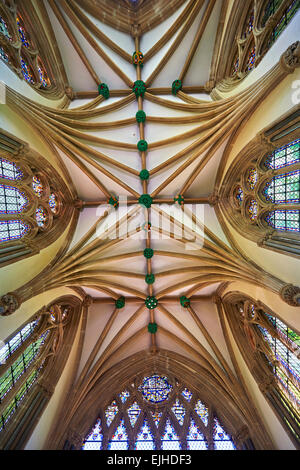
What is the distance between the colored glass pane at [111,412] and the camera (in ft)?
31.6

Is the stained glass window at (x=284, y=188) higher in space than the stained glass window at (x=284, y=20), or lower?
lower

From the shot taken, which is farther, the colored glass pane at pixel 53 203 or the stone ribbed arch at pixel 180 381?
the colored glass pane at pixel 53 203

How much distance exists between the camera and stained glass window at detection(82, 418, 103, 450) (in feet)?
29.2

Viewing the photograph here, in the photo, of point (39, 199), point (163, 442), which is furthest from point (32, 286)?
point (163, 442)

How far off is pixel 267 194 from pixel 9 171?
334 inches

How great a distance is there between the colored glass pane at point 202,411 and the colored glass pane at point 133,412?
224cm

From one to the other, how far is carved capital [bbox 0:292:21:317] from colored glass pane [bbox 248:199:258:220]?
812 centimetres

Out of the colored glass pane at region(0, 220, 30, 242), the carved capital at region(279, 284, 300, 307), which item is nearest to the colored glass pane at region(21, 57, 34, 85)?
the colored glass pane at region(0, 220, 30, 242)

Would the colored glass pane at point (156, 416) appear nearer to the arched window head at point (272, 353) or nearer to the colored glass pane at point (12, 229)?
the arched window head at point (272, 353)

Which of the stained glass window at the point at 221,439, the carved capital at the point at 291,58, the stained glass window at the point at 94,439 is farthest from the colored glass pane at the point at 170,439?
the carved capital at the point at 291,58

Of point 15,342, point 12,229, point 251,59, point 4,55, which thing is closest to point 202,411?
point 15,342

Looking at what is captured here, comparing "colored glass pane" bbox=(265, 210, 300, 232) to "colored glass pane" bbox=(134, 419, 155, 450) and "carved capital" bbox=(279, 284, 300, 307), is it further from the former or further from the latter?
"colored glass pane" bbox=(134, 419, 155, 450)

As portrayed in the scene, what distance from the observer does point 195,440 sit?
900 cm

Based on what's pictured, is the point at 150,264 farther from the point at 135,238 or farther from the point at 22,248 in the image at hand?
the point at 22,248
